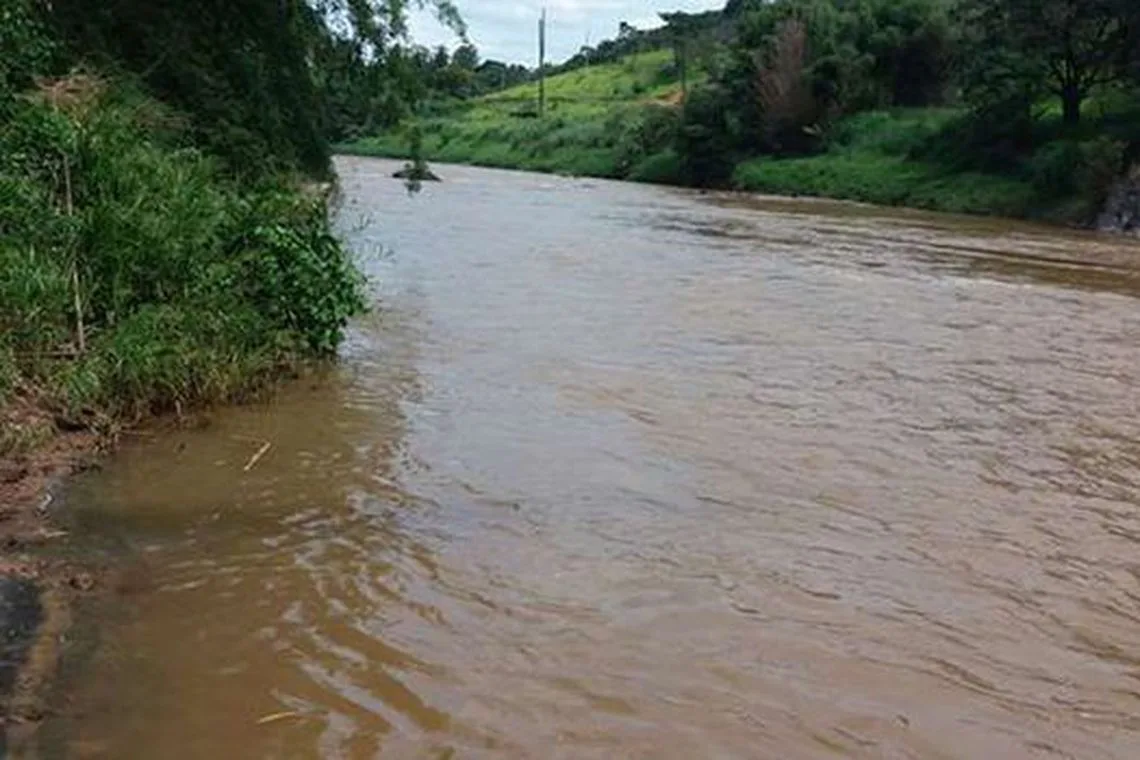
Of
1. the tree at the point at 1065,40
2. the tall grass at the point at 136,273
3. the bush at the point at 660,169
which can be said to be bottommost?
→ the bush at the point at 660,169

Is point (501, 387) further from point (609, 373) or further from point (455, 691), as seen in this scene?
point (455, 691)

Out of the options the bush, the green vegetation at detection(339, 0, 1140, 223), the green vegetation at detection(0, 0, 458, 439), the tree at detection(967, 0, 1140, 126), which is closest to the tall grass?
the green vegetation at detection(0, 0, 458, 439)

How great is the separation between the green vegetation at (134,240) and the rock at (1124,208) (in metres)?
25.5

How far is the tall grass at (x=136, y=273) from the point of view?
364 inches

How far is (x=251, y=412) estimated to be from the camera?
1016 centimetres

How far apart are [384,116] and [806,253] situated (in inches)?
349

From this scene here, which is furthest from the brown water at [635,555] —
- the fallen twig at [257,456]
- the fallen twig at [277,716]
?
the fallen twig at [257,456]

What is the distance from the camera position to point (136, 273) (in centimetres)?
1041

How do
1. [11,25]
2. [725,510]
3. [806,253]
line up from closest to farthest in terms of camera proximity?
[725,510], [11,25], [806,253]

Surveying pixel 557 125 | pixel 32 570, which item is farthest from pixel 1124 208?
pixel 557 125

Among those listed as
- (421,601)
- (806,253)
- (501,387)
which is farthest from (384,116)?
(421,601)

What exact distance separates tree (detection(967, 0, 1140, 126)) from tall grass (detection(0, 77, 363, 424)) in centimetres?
3301

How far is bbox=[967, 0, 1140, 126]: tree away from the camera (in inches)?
1523

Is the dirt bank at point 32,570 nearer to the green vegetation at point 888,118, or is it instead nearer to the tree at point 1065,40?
the green vegetation at point 888,118
